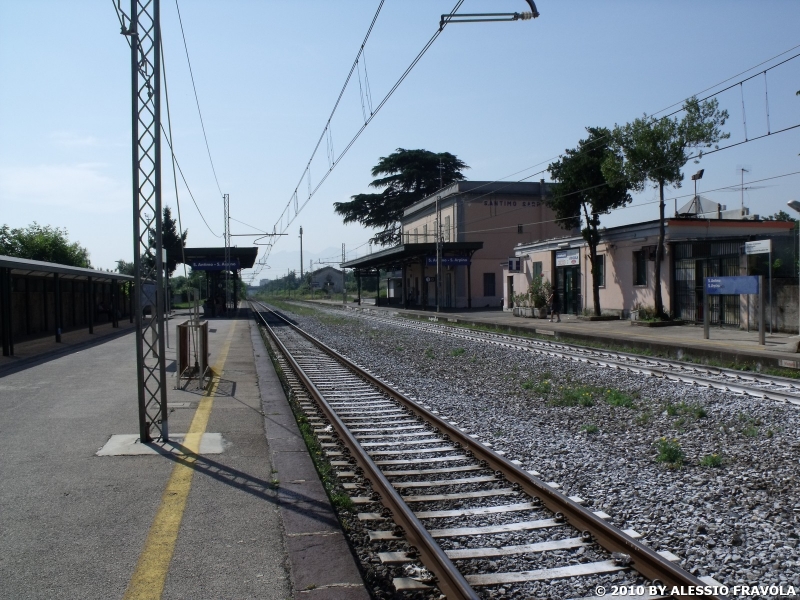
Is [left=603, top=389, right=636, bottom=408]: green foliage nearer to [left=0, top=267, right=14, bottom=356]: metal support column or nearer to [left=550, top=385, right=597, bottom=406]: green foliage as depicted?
A: [left=550, top=385, right=597, bottom=406]: green foliage

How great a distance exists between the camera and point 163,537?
192 inches

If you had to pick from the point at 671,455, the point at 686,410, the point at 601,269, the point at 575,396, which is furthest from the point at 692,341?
the point at 671,455

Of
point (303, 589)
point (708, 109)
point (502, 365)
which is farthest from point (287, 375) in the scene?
point (708, 109)

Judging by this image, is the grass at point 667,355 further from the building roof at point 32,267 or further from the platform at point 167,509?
the building roof at point 32,267

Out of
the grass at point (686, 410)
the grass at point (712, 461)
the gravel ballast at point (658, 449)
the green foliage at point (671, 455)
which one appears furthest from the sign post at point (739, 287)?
the grass at point (712, 461)

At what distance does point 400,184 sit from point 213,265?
82.8 feet

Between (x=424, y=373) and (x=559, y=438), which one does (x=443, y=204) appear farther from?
(x=559, y=438)

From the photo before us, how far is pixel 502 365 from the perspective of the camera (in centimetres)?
1543

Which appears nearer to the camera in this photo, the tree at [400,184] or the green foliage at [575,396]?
the green foliage at [575,396]

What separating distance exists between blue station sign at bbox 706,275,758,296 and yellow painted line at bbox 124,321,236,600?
1497 centimetres

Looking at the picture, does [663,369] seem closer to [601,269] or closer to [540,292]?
[601,269]

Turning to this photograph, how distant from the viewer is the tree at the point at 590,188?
28422 millimetres

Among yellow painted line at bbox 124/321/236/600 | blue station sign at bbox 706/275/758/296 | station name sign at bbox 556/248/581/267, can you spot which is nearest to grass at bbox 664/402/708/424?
yellow painted line at bbox 124/321/236/600

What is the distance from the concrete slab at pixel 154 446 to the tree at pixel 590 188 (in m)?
23.1
